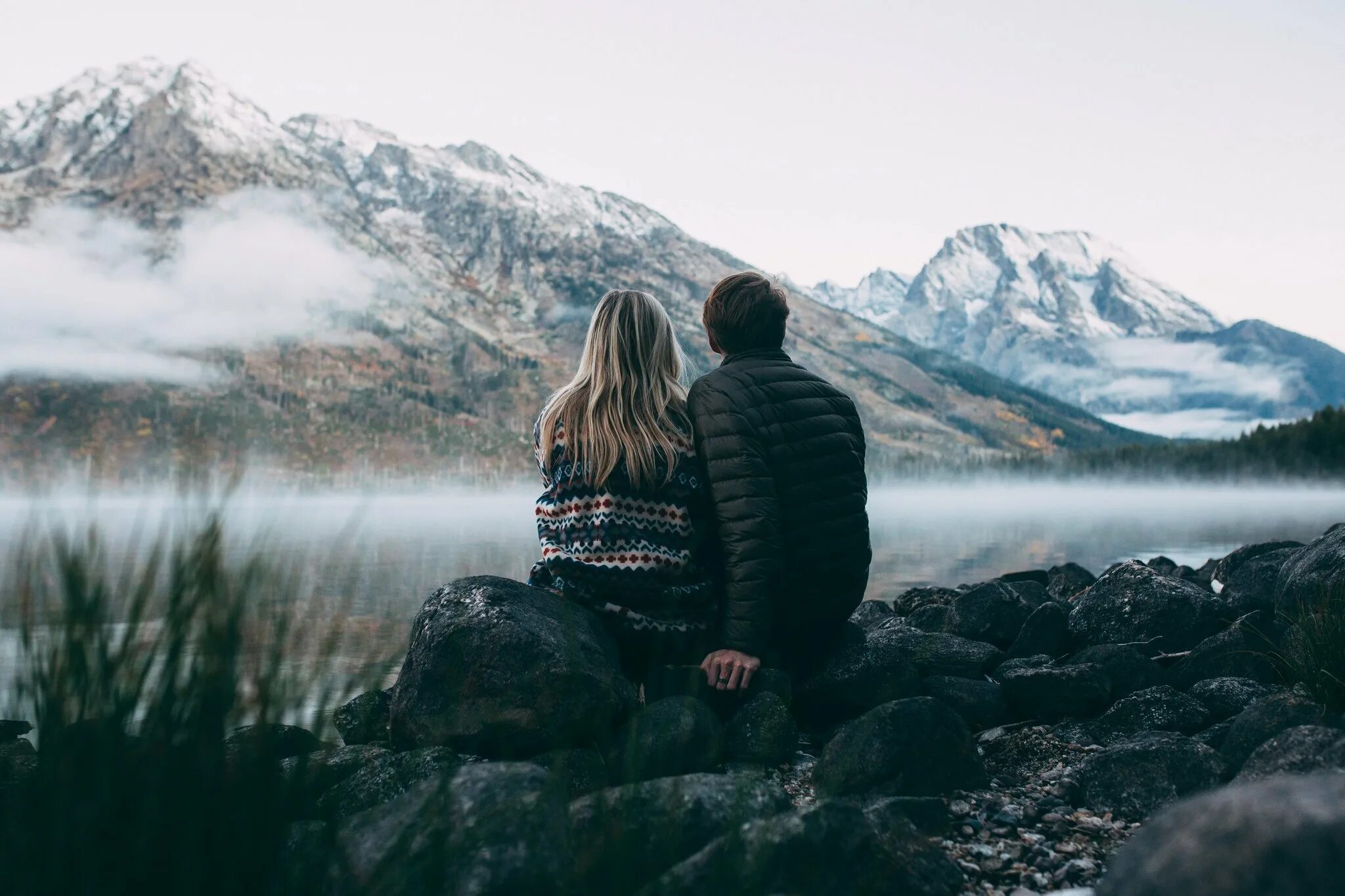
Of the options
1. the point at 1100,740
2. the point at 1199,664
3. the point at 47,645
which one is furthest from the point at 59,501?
the point at 1199,664

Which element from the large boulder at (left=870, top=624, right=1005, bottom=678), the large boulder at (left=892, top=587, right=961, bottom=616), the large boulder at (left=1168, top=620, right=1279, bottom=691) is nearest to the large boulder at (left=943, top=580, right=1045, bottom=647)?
the large boulder at (left=870, top=624, right=1005, bottom=678)

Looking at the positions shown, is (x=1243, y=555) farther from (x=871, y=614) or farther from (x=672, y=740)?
(x=672, y=740)

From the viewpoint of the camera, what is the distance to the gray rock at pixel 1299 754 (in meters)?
3.02

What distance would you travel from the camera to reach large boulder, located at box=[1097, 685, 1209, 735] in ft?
16.4

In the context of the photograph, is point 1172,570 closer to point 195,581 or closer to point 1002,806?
point 1002,806

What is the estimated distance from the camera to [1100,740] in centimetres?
505

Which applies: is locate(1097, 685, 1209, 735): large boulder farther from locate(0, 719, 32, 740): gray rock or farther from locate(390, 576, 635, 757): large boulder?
locate(0, 719, 32, 740): gray rock

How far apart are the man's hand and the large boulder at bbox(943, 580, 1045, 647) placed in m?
3.26

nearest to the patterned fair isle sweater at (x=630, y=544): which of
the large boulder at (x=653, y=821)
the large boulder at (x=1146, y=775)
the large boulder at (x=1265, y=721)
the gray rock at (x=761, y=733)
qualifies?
the gray rock at (x=761, y=733)

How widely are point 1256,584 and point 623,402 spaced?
614cm

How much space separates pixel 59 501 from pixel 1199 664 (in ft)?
20.0

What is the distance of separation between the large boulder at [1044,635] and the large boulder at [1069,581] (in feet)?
13.6

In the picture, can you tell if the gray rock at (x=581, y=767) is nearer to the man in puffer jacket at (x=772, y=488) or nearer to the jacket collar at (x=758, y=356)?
the man in puffer jacket at (x=772, y=488)

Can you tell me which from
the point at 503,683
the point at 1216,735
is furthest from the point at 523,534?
the point at 1216,735
